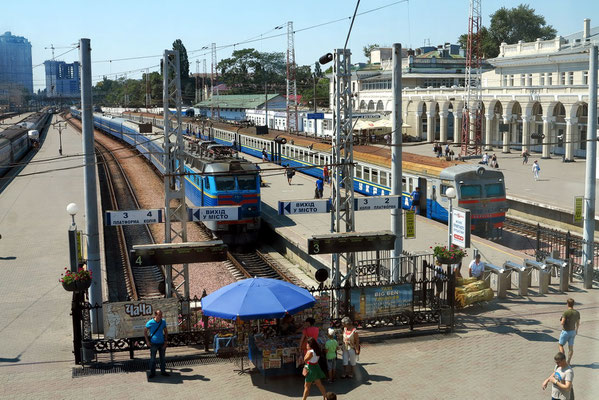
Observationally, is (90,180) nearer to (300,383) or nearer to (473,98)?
(300,383)

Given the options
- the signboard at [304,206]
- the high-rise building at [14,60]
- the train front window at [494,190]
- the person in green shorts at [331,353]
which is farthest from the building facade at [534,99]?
the high-rise building at [14,60]

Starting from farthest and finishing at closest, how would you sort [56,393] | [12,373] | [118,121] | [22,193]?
[118,121] → [22,193] → [12,373] → [56,393]

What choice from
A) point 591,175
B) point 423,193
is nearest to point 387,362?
point 591,175

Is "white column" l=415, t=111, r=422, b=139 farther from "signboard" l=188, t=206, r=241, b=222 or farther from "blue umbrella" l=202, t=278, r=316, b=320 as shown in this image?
"blue umbrella" l=202, t=278, r=316, b=320

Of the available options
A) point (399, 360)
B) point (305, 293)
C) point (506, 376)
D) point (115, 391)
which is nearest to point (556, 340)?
point (506, 376)

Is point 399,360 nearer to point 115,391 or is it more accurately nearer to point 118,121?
point 115,391

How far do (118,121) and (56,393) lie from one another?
64084 millimetres

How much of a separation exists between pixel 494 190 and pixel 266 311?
53.6 ft

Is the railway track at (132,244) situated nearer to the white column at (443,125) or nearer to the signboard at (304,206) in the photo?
the signboard at (304,206)

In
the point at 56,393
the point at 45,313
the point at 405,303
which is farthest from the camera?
the point at 45,313

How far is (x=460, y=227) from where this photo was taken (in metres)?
17.9

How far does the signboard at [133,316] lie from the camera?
43.3ft

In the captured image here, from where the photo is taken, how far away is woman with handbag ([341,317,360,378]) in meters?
12.0

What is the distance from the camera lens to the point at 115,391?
11617 millimetres
